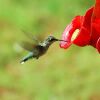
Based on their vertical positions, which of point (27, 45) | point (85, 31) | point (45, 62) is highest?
point (45, 62)

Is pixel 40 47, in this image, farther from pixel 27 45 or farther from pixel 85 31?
pixel 85 31

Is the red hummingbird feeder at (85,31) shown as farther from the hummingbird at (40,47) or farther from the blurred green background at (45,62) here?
the blurred green background at (45,62)

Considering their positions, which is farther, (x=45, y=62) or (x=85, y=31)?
(x=45, y=62)

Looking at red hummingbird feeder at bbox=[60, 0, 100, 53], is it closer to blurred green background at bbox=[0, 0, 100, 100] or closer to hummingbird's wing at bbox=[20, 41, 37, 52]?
hummingbird's wing at bbox=[20, 41, 37, 52]

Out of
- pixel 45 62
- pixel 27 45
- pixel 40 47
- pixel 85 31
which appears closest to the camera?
pixel 85 31

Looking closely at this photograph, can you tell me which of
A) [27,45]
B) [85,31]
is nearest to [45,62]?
[27,45]

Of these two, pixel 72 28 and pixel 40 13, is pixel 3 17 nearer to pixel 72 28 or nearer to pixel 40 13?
pixel 40 13

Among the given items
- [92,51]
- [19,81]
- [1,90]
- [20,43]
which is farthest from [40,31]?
[20,43]

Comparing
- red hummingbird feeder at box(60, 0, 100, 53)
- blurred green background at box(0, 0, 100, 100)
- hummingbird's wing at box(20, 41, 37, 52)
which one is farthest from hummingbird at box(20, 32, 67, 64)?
blurred green background at box(0, 0, 100, 100)

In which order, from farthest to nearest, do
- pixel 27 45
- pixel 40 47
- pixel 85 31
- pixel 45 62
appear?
pixel 45 62 < pixel 40 47 < pixel 27 45 < pixel 85 31
